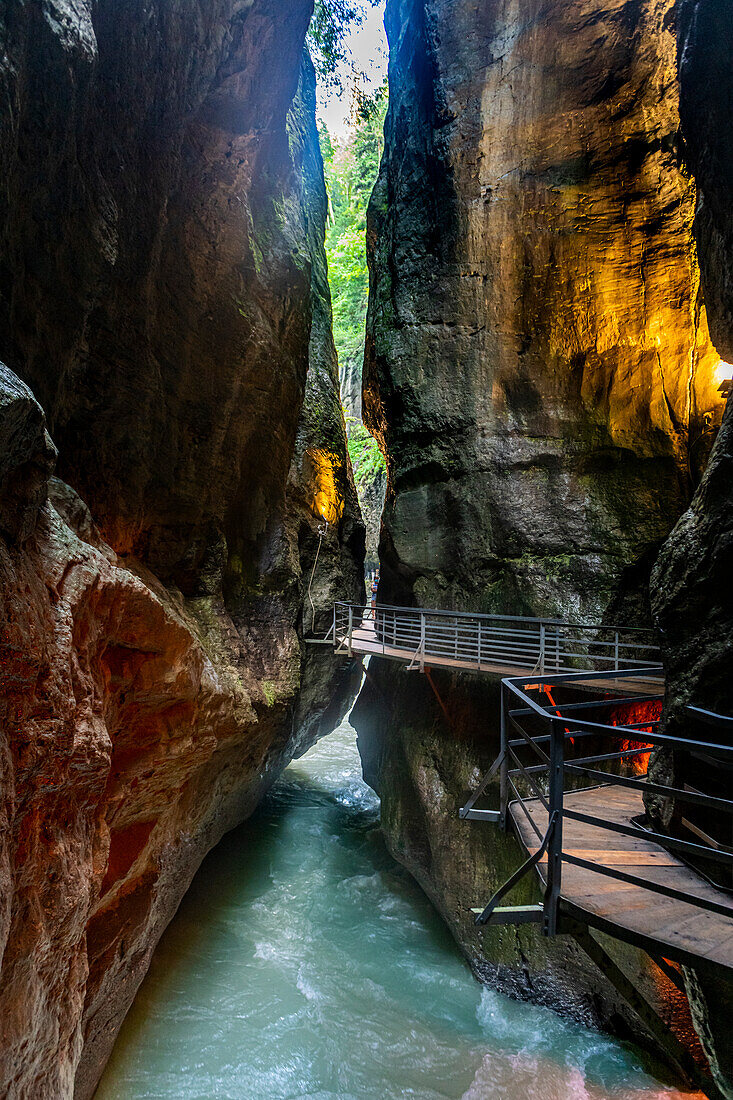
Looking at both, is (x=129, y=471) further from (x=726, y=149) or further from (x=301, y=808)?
(x=301, y=808)

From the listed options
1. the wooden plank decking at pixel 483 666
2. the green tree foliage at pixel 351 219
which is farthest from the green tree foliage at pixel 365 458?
the wooden plank decking at pixel 483 666

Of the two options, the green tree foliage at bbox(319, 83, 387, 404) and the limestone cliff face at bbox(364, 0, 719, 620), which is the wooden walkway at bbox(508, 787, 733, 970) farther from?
the green tree foliage at bbox(319, 83, 387, 404)

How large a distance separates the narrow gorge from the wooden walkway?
0.27 metres

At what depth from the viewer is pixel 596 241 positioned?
9812mm

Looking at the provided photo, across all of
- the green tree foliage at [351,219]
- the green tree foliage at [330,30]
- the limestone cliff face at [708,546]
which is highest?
the green tree foliage at [351,219]

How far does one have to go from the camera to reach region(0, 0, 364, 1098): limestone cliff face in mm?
2982

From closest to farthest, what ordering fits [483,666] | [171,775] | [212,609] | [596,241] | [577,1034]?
[171,775] → [577,1034] → [212,609] → [483,666] → [596,241]

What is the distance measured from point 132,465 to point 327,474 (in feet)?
23.4

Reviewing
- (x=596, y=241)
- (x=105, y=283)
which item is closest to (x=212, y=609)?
(x=105, y=283)

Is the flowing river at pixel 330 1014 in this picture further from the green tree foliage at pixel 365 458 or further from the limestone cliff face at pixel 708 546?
the green tree foliage at pixel 365 458

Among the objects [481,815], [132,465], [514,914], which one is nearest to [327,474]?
[132,465]

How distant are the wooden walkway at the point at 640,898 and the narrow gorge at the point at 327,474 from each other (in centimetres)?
27

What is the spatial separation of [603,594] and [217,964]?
8.42 meters

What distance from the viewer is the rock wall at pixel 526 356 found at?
30.0ft
